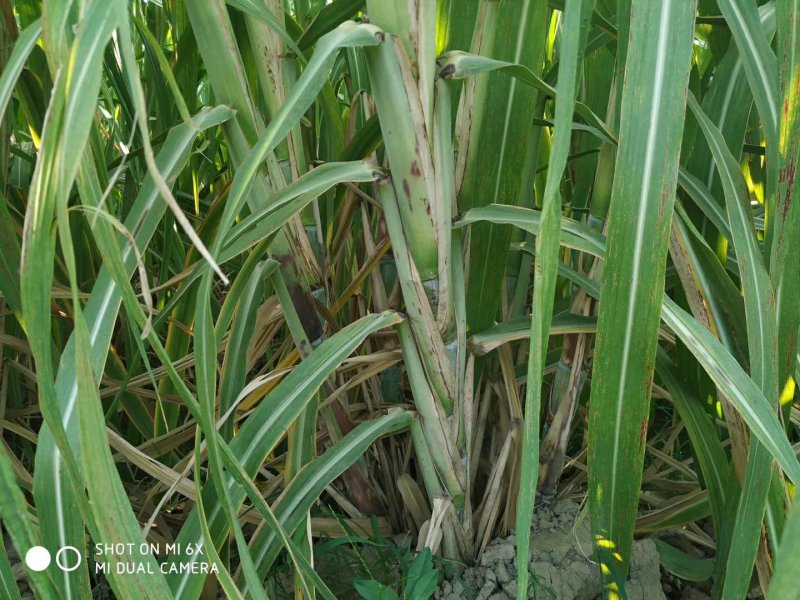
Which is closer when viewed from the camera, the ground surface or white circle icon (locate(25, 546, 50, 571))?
white circle icon (locate(25, 546, 50, 571))

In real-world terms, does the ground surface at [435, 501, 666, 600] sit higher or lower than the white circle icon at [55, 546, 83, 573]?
lower

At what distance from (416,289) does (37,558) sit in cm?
30

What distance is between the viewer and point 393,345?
73 centimetres

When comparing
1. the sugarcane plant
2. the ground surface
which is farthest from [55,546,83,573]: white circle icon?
the ground surface

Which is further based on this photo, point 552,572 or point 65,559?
point 552,572

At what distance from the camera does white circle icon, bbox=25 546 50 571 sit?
382mm

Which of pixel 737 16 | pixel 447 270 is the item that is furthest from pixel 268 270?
pixel 737 16

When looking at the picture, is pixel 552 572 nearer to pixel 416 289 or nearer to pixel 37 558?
pixel 416 289

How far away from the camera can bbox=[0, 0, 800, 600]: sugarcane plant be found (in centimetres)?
36

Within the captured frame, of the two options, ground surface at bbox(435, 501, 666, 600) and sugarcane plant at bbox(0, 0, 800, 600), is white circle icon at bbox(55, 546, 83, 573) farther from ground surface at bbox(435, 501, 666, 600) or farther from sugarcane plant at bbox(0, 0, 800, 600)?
ground surface at bbox(435, 501, 666, 600)

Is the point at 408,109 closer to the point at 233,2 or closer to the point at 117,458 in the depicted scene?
the point at 233,2

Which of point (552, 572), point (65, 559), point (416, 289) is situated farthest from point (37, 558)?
point (552, 572)

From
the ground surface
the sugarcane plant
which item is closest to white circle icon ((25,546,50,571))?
the sugarcane plant

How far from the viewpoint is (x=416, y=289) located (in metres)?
0.58
